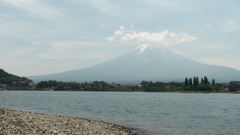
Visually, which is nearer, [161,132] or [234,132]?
[161,132]

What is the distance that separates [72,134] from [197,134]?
43.0ft

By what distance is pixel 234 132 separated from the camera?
1119 inches

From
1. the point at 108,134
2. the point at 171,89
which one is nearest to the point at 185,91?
the point at 171,89

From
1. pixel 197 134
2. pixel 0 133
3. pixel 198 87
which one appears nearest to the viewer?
pixel 0 133

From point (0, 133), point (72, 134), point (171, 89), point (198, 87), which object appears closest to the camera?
point (0, 133)

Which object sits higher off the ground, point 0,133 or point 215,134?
point 0,133

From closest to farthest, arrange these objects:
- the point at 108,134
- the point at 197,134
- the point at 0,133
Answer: the point at 0,133 < the point at 108,134 < the point at 197,134

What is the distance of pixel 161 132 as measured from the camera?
26.6 metres

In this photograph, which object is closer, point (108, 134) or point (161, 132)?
point (108, 134)

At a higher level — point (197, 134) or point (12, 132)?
point (12, 132)

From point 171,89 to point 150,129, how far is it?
167562 millimetres

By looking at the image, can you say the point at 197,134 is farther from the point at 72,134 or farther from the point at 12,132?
the point at 12,132

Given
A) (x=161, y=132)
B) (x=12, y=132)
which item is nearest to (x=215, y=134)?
(x=161, y=132)

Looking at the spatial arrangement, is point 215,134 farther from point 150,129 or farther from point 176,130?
point 150,129
